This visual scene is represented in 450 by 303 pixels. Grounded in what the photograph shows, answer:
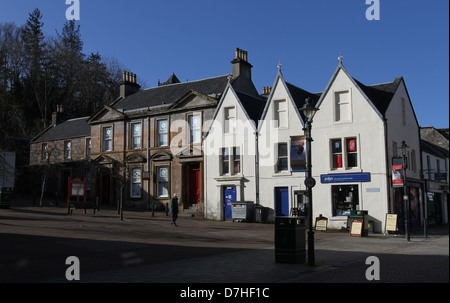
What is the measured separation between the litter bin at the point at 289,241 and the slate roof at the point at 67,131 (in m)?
31.5

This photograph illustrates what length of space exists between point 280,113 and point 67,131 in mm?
24581

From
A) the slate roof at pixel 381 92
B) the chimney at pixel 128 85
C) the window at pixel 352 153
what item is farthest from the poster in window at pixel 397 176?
the chimney at pixel 128 85

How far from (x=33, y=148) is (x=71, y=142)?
21.8 feet

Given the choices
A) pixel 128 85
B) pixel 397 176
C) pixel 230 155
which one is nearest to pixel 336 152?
pixel 397 176

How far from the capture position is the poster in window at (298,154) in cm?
2700

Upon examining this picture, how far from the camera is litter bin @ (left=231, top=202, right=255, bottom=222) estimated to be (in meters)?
27.7

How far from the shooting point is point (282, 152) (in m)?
28.2

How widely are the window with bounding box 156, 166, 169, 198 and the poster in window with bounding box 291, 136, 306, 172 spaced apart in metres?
10.7

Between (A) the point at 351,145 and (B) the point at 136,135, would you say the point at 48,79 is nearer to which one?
(B) the point at 136,135

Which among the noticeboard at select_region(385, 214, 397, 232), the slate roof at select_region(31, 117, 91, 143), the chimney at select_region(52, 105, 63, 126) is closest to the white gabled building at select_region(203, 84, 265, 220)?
the noticeboard at select_region(385, 214, 397, 232)

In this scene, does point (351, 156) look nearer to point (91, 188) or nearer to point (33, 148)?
point (91, 188)

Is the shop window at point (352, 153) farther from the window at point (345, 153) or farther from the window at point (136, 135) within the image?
the window at point (136, 135)

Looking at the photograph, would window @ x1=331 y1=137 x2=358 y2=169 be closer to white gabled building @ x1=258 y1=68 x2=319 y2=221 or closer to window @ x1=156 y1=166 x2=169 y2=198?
white gabled building @ x1=258 y1=68 x2=319 y2=221
